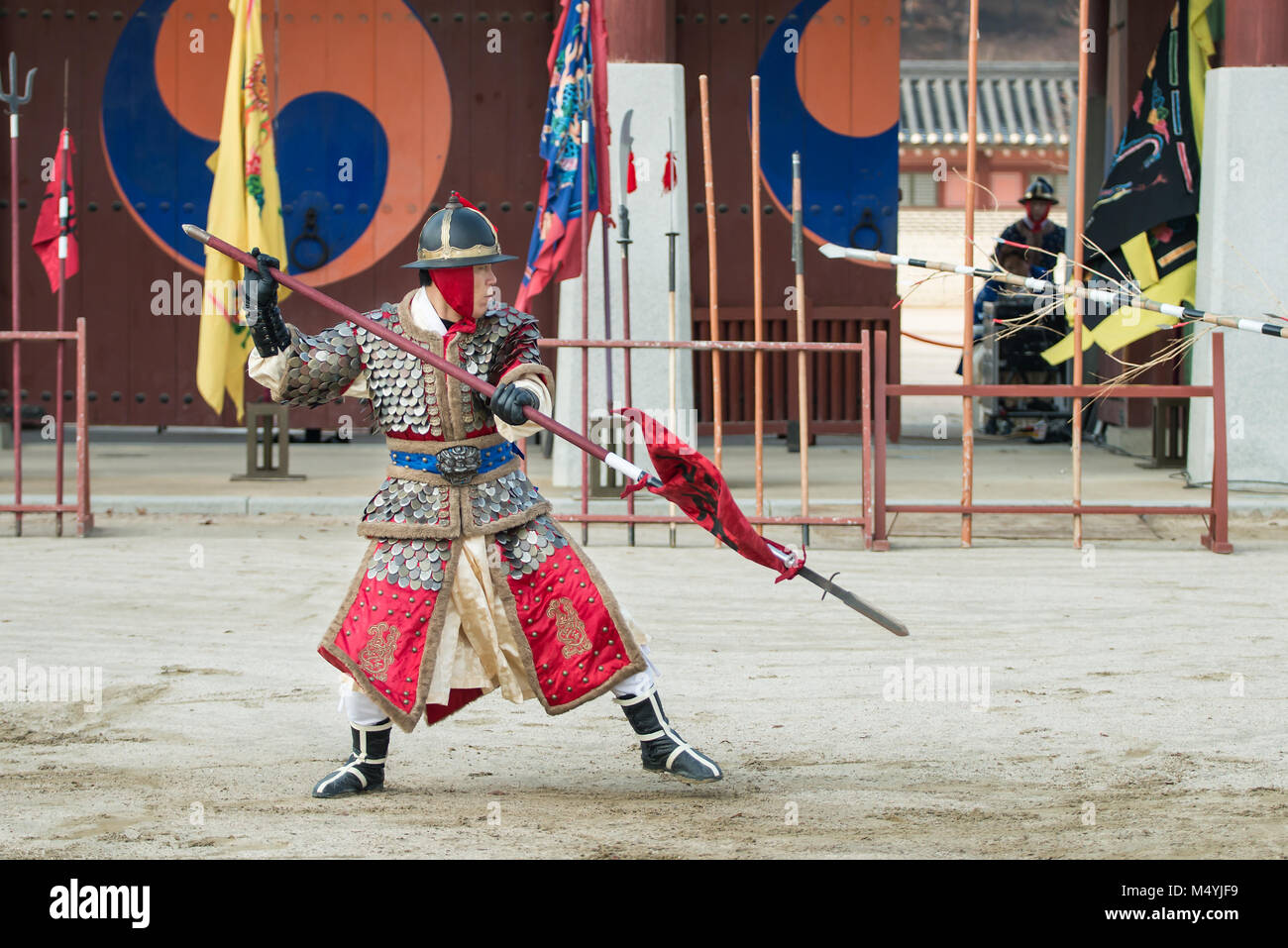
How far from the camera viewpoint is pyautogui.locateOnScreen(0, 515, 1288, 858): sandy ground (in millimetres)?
3906

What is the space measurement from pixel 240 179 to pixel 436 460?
5.54m

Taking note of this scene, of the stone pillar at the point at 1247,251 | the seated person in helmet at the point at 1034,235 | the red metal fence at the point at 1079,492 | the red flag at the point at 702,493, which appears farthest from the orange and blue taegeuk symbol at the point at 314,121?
the red flag at the point at 702,493

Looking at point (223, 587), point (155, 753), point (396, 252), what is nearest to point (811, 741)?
point (155, 753)

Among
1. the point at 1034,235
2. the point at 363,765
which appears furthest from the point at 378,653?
the point at 1034,235

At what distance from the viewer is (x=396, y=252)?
39.2 feet

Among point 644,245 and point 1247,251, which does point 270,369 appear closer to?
point 644,245

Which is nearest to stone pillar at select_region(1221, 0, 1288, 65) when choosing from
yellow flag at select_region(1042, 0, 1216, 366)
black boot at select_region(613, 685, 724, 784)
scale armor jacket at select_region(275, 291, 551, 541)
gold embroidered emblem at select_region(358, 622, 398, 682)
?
yellow flag at select_region(1042, 0, 1216, 366)

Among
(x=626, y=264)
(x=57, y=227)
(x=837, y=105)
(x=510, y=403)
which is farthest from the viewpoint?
(x=837, y=105)

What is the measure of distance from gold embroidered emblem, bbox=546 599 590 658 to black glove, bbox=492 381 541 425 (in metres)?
0.51

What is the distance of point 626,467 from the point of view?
423 centimetres

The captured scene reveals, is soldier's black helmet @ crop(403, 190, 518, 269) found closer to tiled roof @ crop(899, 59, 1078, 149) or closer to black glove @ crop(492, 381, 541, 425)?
black glove @ crop(492, 381, 541, 425)

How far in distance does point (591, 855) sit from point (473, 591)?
32.6 inches

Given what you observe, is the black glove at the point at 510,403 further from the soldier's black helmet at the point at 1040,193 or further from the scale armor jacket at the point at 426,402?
the soldier's black helmet at the point at 1040,193

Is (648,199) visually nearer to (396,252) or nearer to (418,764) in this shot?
(396,252)
